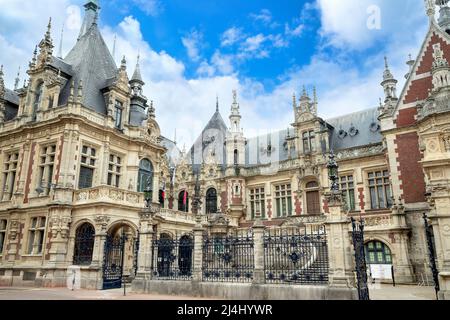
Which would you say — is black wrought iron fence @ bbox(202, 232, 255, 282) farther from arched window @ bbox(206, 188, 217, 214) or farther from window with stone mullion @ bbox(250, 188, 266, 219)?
arched window @ bbox(206, 188, 217, 214)

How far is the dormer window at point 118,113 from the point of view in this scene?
24.5 m

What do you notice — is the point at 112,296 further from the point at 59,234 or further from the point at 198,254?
the point at 59,234

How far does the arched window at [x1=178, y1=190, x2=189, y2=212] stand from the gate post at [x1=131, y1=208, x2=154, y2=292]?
740 inches

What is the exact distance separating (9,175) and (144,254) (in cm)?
1422

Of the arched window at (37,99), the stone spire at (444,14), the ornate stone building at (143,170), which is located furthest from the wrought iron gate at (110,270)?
the stone spire at (444,14)

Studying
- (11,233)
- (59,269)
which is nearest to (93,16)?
(11,233)

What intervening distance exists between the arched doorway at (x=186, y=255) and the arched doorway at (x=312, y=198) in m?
14.7

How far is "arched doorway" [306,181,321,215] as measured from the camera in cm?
2772

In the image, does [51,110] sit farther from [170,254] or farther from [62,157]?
[170,254]

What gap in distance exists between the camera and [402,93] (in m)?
23.2

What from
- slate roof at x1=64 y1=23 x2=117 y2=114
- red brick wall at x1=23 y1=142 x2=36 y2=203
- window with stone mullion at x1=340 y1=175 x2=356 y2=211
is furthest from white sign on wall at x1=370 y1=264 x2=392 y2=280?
red brick wall at x1=23 y1=142 x2=36 y2=203

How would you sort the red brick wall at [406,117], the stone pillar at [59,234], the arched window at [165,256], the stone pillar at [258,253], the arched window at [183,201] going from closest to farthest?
1. the stone pillar at [258,253]
2. the arched window at [165,256]
3. the stone pillar at [59,234]
4. the red brick wall at [406,117]
5. the arched window at [183,201]

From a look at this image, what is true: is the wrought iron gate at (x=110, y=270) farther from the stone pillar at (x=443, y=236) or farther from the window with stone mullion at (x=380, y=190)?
the window with stone mullion at (x=380, y=190)

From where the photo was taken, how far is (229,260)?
13.2 m
